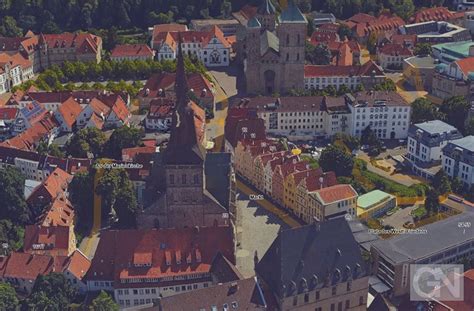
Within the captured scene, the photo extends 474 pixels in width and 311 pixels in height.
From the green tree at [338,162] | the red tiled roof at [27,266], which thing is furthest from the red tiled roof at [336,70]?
the red tiled roof at [27,266]

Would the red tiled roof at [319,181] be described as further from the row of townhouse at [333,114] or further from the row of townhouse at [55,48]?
the row of townhouse at [55,48]

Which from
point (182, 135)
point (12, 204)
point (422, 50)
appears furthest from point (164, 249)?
point (422, 50)

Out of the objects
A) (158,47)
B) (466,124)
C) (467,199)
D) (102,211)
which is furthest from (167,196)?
(158,47)

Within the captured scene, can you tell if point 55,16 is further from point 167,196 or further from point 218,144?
point 167,196

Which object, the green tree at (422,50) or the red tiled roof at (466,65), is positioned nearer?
the red tiled roof at (466,65)

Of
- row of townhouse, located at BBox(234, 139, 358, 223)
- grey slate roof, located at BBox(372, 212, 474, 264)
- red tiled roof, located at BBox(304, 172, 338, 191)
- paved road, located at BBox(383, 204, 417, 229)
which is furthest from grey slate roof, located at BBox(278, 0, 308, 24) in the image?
grey slate roof, located at BBox(372, 212, 474, 264)

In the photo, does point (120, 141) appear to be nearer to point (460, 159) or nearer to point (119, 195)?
point (119, 195)

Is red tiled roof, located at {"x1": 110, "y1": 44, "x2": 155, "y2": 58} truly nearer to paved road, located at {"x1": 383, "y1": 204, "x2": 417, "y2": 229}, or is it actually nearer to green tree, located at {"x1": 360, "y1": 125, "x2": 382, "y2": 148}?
green tree, located at {"x1": 360, "y1": 125, "x2": 382, "y2": 148}
